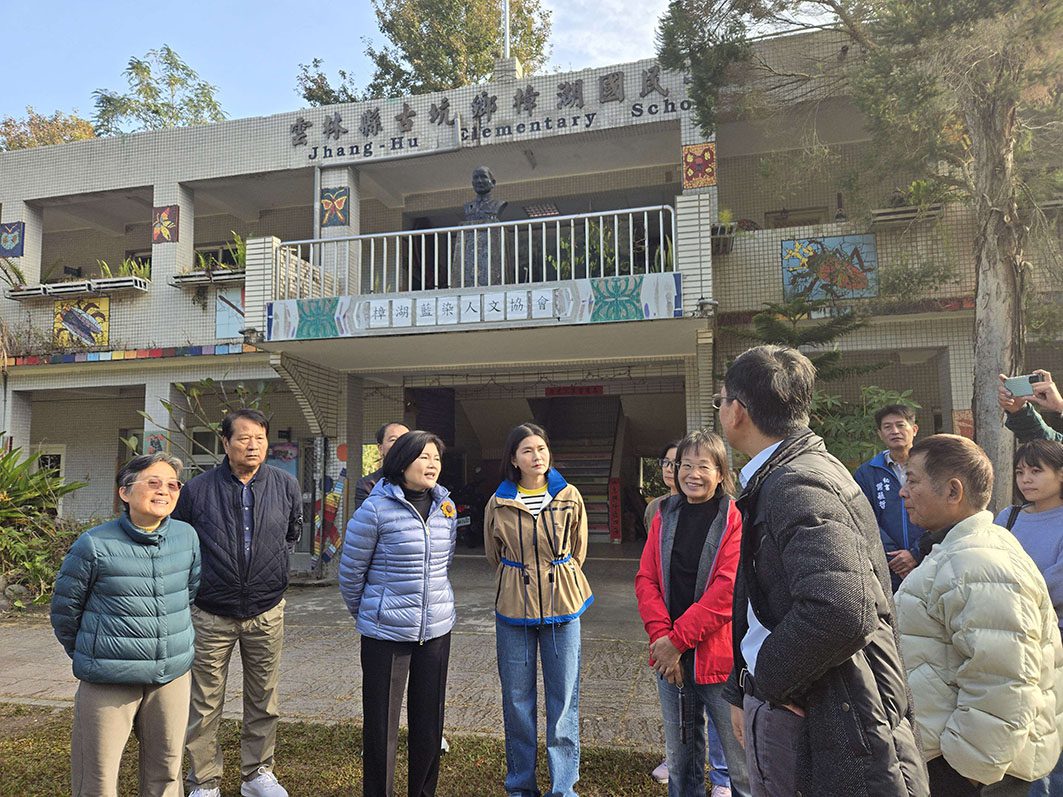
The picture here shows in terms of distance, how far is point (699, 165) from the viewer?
7.51 m

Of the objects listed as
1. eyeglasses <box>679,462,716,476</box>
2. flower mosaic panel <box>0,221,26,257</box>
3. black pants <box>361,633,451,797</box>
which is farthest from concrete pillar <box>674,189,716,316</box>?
flower mosaic panel <box>0,221,26,257</box>

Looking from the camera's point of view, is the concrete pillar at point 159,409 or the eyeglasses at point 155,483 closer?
the eyeglasses at point 155,483

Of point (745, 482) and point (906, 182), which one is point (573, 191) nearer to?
point (906, 182)

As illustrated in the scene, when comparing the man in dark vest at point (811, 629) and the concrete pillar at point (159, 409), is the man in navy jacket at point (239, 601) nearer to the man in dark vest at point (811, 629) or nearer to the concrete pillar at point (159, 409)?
the man in dark vest at point (811, 629)

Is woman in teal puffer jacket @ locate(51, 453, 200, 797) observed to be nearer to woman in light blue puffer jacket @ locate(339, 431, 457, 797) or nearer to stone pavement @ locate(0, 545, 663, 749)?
woman in light blue puffer jacket @ locate(339, 431, 457, 797)

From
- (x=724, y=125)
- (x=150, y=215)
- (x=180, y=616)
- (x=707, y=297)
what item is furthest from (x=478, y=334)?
(x=150, y=215)

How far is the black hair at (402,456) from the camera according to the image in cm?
286

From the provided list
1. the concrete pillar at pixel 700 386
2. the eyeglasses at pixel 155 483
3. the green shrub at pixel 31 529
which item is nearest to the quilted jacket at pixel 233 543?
the eyeglasses at pixel 155 483

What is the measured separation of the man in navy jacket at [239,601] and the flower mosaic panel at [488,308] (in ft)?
11.8

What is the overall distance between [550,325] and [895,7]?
11.7 feet

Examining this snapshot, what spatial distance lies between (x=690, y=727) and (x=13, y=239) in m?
11.4

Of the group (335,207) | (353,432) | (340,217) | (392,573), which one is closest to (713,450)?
(392,573)

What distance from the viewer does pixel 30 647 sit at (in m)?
5.74

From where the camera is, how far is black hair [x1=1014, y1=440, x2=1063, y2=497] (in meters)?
2.50
